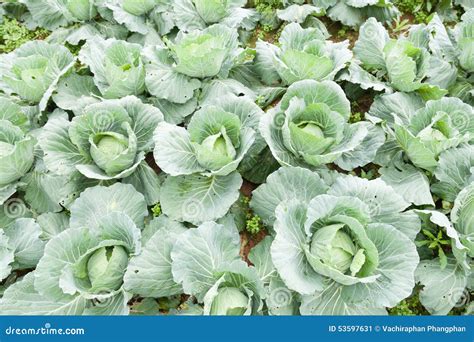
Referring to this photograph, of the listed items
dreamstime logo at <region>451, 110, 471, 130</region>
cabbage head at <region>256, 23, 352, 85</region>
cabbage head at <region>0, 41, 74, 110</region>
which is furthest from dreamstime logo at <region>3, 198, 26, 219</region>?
dreamstime logo at <region>451, 110, 471, 130</region>

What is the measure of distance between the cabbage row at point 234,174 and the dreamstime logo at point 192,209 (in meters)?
0.02

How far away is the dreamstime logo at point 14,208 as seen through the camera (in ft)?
14.2

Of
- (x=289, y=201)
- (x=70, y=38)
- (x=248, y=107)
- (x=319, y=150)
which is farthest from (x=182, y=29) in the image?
(x=289, y=201)

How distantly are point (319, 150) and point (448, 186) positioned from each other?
1181mm

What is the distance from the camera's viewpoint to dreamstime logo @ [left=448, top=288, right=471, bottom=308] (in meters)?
3.82

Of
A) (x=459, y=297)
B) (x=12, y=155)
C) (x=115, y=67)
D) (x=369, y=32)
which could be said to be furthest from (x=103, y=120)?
(x=459, y=297)

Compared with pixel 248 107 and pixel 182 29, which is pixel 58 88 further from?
pixel 248 107

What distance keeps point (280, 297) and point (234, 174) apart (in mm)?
1108

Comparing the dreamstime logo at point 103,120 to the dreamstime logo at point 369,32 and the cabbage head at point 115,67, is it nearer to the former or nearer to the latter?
the cabbage head at point 115,67

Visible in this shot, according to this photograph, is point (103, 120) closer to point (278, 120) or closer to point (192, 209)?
point (192, 209)

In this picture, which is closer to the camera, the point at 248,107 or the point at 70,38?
the point at 248,107

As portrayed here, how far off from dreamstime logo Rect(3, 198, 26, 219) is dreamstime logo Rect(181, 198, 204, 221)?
1.54 m

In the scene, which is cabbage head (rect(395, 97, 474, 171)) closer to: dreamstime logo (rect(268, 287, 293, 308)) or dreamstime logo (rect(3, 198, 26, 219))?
dreamstime logo (rect(268, 287, 293, 308))

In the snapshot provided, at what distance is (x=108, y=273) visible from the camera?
3.49 meters
